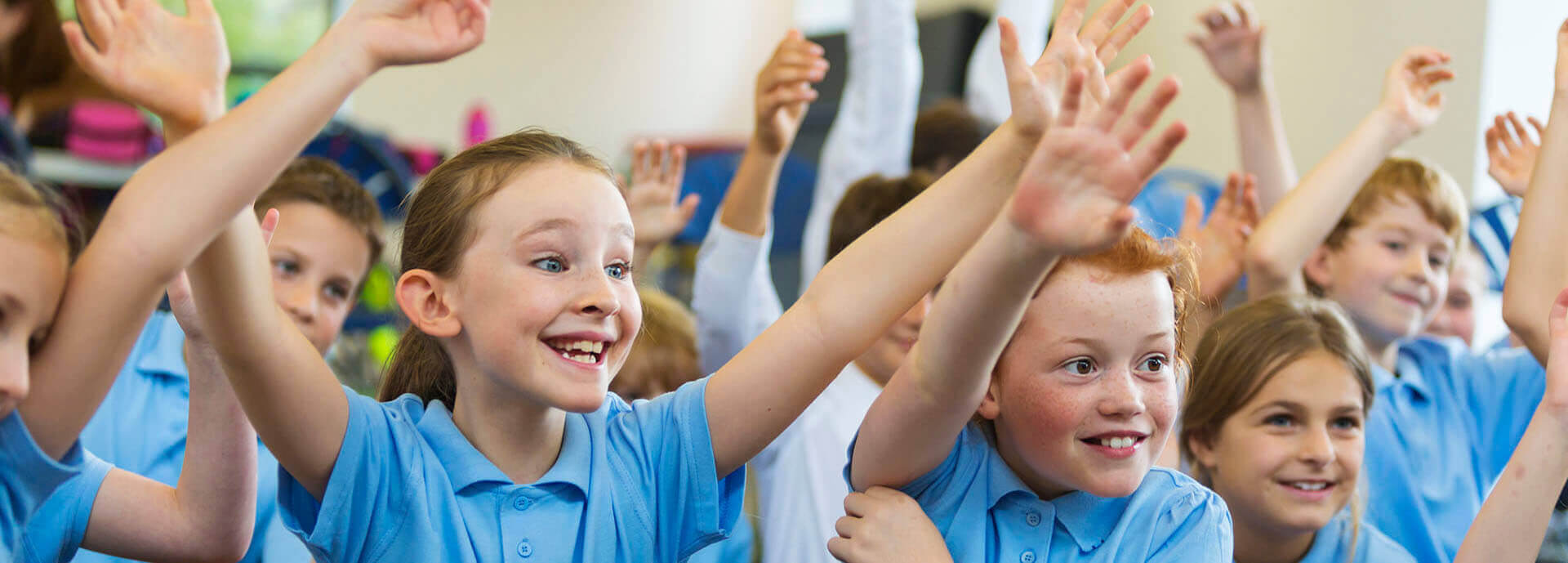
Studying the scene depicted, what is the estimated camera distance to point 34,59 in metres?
3.94

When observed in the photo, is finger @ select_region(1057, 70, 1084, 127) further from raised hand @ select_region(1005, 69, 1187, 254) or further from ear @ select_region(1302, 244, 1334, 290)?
ear @ select_region(1302, 244, 1334, 290)

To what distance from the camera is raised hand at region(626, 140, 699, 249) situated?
7.22 feet

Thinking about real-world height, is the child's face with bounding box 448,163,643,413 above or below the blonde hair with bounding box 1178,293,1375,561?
above

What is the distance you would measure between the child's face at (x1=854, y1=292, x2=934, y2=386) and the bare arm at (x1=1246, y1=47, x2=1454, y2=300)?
1.72ft

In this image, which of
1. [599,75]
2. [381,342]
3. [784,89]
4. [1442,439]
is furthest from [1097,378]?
[599,75]

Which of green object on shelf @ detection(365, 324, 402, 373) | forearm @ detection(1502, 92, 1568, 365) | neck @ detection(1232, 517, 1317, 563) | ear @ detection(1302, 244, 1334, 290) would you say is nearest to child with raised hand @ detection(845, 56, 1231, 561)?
neck @ detection(1232, 517, 1317, 563)

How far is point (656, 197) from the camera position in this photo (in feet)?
7.23

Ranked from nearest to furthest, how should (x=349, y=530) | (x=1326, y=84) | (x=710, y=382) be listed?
(x=349, y=530) < (x=710, y=382) < (x=1326, y=84)

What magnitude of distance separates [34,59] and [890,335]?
11.1 ft

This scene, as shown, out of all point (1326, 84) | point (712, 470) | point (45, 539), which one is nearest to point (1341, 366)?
point (712, 470)

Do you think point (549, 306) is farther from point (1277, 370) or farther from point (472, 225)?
point (1277, 370)

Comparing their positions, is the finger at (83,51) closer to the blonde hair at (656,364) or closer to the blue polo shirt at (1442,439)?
the blonde hair at (656,364)

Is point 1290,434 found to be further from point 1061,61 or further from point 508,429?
point 508,429

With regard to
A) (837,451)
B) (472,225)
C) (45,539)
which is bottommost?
(837,451)
